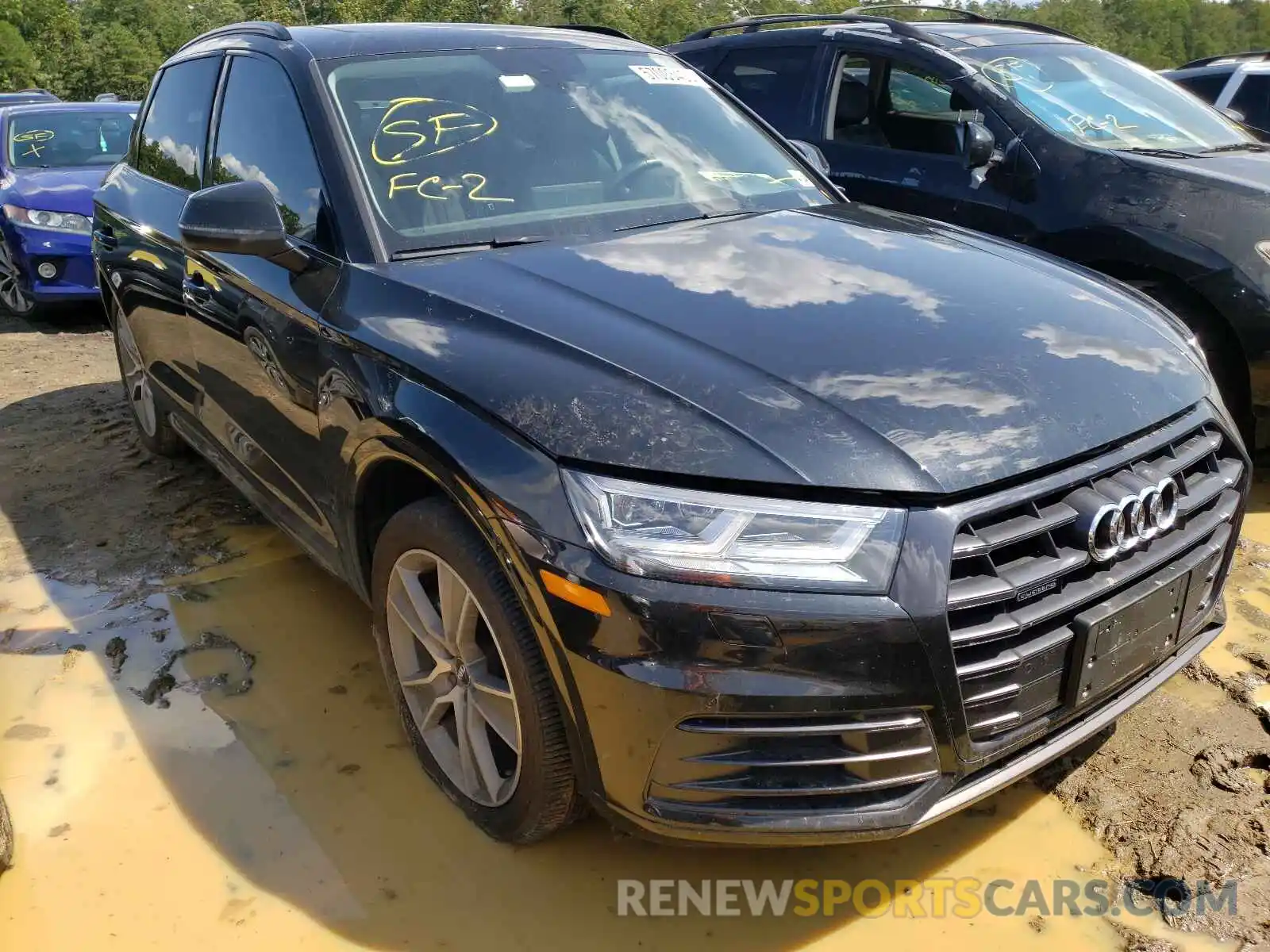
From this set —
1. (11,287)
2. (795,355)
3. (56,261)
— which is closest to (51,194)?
(56,261)

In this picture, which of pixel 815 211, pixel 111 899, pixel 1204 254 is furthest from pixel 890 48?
pixel 111 899

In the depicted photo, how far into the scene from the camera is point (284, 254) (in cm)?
266

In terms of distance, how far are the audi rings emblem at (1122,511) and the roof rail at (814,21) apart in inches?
143

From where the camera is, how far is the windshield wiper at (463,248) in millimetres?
2543

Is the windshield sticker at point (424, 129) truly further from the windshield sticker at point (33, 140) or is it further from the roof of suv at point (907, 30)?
the windshield sticker at point (33, 140)

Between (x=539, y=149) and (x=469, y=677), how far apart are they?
1448mm

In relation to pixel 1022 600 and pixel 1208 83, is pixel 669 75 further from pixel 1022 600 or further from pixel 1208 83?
pixel 1208 83

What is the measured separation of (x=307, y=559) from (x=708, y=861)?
204cm

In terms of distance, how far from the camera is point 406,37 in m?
3.10

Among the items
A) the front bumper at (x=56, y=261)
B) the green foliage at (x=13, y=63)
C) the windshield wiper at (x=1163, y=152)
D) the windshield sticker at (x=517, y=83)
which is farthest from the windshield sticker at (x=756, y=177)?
the green foliage at (x=13, y=63)

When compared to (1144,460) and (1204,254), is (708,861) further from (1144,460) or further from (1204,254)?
(1204,254)

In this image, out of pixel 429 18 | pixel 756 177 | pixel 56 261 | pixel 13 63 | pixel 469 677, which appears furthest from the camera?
pixel 13 63

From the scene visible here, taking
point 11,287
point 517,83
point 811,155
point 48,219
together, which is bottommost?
point 11,287

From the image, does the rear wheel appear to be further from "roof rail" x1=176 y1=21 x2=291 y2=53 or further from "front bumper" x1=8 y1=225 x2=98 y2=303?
"front bumper" x1=8 y1=225 x2=98 y2=303
